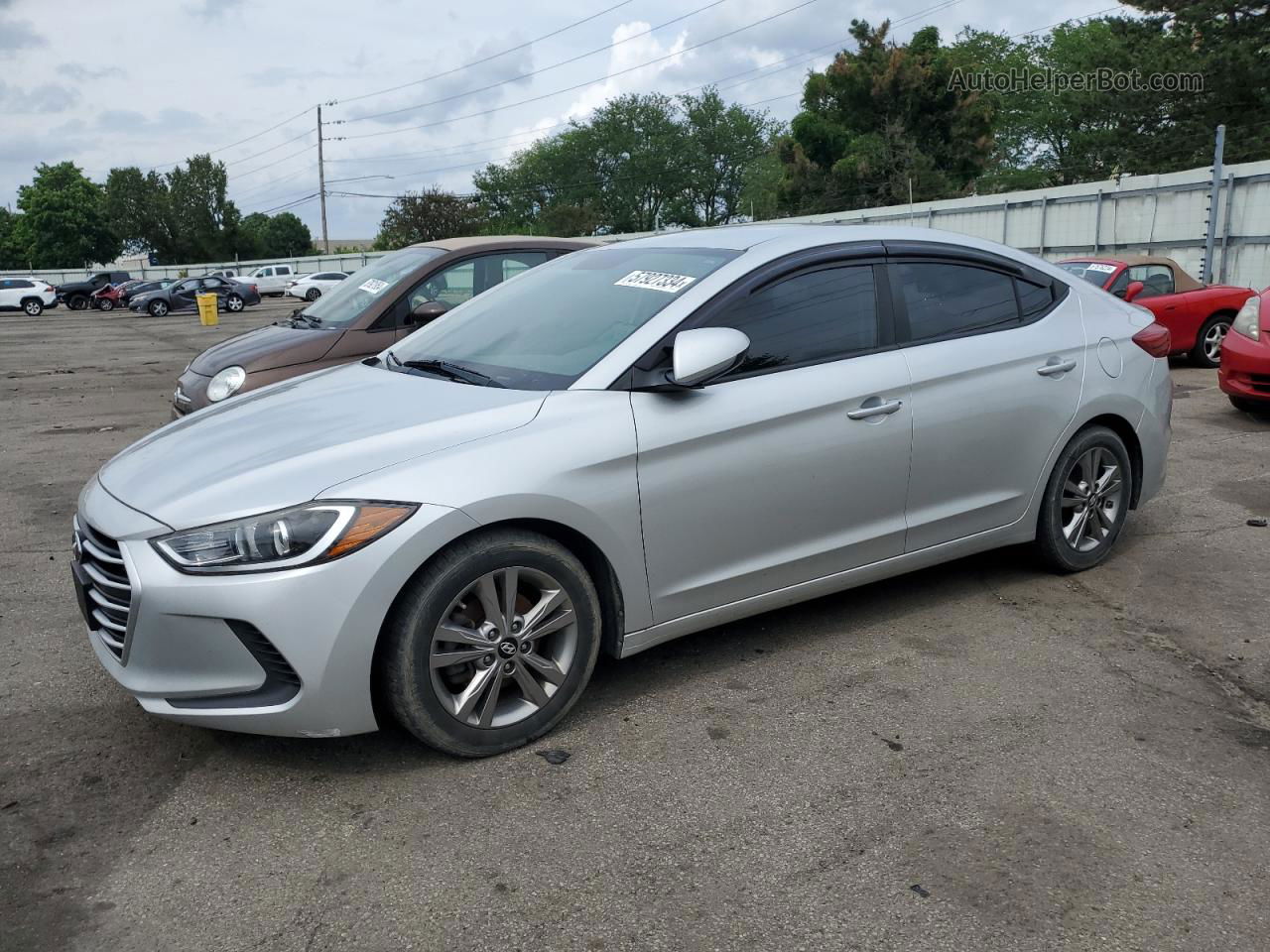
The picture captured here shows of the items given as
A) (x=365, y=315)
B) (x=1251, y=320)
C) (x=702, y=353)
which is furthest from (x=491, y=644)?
(x=1251, y=320)

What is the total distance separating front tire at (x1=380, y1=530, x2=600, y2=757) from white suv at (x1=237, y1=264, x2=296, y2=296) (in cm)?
5428

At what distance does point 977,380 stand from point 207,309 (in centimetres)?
3186

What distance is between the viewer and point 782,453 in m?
3.91

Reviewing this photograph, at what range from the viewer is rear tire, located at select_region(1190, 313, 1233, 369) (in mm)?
12477

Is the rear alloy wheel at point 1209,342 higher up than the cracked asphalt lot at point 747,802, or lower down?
higher up

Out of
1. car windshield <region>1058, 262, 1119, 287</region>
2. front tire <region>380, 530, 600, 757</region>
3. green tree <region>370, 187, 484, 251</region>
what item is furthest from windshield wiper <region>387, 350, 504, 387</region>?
green tree <region>370, 187, 484, 251</region>

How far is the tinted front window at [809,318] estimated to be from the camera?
3998mm

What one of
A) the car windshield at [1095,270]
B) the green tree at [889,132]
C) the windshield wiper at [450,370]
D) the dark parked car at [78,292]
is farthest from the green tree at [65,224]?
the windshield wiper at [450,370]

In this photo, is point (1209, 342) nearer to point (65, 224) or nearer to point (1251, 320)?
point (1251, 320)

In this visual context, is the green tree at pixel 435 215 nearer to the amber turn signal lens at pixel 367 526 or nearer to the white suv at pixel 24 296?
the white suv at pixel 24 296

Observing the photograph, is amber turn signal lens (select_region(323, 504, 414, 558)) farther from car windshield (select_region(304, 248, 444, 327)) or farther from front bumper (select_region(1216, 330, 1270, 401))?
front bumper (select_region(1216, 330, 1270, 401))

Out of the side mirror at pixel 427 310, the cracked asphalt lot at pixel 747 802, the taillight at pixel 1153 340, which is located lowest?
the cracked asphalt lot at pixel 747 802

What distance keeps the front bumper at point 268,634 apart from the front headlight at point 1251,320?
7778 mm

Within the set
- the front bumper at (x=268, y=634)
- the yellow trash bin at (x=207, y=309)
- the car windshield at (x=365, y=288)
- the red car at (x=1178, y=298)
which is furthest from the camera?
the yellow trash bin at (x=207, y=309)
